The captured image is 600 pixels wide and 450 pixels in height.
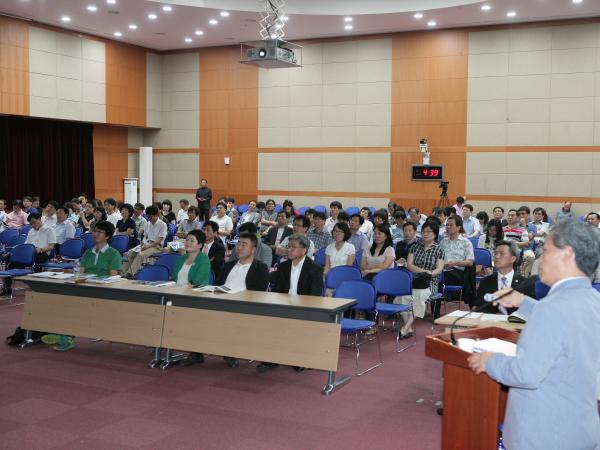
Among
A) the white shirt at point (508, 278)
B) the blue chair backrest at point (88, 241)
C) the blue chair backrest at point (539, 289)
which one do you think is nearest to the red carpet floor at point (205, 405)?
the white shirt at point (508, 278)

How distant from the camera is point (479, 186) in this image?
649 inches

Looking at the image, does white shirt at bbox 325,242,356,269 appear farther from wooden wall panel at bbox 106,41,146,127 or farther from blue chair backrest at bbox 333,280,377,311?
wooden wall panel at bbox 106,41,146,127

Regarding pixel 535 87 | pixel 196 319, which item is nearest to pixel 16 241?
pixel 196 319

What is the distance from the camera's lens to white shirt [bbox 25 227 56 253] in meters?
10.3

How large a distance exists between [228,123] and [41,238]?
9.99 meters

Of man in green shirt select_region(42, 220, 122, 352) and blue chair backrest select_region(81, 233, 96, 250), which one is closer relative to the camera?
man in green shirt select_region(42, 220, 122, 352)

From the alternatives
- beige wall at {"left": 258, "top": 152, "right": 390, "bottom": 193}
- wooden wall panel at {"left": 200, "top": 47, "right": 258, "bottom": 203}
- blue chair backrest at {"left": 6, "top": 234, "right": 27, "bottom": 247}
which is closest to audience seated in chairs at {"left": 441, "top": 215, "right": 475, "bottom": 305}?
blue chair backrest at {"left": 6, "top": 234, "right": 27, "bottom": 247}

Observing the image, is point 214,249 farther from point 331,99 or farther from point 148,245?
point 331,99

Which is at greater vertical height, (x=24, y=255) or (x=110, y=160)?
(x=110, y=160)

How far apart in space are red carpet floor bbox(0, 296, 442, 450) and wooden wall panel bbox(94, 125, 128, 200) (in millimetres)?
13361

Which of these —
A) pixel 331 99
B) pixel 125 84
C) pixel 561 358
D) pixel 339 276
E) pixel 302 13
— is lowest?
pixel 339 276

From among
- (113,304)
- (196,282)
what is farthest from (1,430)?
(196,282)

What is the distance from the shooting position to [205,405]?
5238mm

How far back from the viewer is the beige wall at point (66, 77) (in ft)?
54.0
